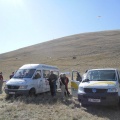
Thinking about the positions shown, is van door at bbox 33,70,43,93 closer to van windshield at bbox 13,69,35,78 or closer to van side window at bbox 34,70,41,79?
van side window at bbox 34,70,41,79

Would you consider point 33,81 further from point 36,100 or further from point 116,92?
point 116,92

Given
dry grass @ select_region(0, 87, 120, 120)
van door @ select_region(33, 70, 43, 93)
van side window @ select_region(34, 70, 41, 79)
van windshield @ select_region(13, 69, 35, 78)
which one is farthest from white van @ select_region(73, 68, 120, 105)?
van windshield @ select_region(13, 69, 35, 78)

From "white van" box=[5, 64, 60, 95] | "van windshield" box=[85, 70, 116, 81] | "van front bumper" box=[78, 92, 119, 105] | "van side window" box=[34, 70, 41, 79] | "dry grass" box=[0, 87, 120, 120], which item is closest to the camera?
"dry grass" box=[0, 87, 120, 120]

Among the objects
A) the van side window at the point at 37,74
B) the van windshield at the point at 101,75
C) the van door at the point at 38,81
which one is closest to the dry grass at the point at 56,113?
the van windshield at the point at 101,75

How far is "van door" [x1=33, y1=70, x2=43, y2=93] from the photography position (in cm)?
1307

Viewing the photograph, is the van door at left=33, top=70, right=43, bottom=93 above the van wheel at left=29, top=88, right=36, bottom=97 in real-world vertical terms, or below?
above

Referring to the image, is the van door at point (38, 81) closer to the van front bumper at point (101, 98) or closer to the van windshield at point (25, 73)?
the van windshield at point (25, 73)

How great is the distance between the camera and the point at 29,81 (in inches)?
492

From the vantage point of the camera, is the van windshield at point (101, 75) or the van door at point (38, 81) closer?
the van windshield at point (101, 75)

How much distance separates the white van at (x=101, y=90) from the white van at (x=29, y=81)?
3.56m

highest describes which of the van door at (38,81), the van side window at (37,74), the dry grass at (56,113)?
the van side window at (37,74)

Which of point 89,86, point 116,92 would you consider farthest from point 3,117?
point 116,92

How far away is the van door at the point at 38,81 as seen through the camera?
13070 millimetres

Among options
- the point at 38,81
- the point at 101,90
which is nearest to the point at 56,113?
the point at 101,90
